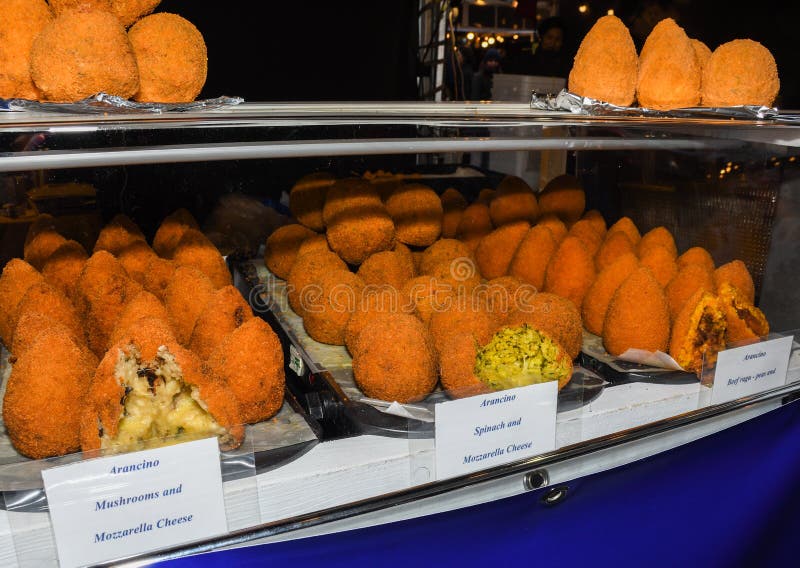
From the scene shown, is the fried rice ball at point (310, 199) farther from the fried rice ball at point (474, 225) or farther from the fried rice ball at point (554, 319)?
the fried rice ball at point (554, 319)

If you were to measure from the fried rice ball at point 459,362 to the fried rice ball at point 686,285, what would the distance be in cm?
43

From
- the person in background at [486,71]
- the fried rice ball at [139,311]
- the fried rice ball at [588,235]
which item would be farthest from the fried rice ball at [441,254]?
the person in background at [486,71]

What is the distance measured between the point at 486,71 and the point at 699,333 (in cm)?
575

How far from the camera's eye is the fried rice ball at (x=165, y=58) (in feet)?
2.64

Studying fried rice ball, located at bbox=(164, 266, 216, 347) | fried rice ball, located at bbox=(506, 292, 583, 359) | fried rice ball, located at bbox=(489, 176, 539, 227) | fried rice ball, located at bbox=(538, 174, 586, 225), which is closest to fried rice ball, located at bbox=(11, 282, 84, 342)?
fried rice ball, located at bbox=(164, 266, 216, 347)

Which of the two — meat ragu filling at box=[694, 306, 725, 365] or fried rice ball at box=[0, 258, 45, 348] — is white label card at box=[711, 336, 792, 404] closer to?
meat ragu filling at box=[694, 306, 725, 365]

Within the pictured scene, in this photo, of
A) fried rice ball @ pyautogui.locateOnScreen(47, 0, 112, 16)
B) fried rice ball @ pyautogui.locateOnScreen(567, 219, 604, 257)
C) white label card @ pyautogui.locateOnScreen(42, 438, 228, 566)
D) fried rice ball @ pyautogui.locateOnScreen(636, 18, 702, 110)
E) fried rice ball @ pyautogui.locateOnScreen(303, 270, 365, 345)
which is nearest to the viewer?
white label card @ pyautogui.locateOnScreen(42, 438, 228, 566)

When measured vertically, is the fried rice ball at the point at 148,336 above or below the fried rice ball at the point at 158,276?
above

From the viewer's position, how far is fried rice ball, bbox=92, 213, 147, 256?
1.17 m

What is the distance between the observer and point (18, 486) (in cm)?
63

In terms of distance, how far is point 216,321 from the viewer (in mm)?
936

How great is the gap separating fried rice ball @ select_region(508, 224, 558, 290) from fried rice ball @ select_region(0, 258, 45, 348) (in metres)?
0.88

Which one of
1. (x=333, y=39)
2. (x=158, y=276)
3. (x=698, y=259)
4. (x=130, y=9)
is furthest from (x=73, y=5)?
(x=333, y=39)

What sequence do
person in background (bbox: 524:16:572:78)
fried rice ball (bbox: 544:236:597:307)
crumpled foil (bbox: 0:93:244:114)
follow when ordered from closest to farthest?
crumpled foil (bbox: 0:93:244:114) < fried rice ball (bbox: 544:236:597:307) < person in background (bbox: 524:16:572:78)
